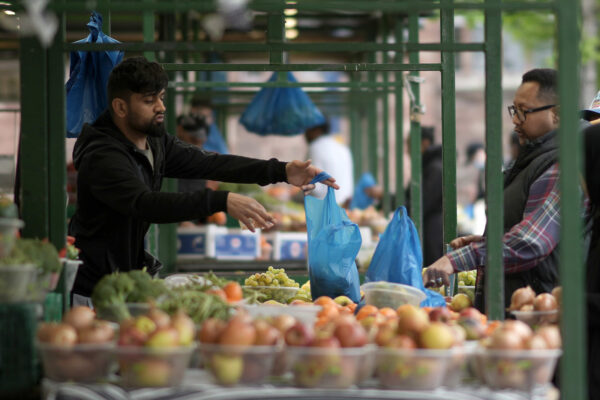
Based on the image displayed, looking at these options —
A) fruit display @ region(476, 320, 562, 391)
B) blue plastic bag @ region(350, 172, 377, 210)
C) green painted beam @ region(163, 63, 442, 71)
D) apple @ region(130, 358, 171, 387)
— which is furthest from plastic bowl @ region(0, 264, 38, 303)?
blue plastic bag @ region(350, 172, 377, 210)

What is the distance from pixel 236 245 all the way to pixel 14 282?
5273mm

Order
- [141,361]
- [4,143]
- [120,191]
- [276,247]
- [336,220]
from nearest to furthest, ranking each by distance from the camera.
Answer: [141,361]
[120,191]
[336,220]
[276,247]
[4,143]

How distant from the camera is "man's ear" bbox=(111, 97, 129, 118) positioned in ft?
13.9

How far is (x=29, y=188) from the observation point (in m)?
3.19

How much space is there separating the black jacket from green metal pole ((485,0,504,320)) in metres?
1.12

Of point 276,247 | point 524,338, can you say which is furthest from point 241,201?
point 276,247

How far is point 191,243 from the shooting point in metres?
8.04

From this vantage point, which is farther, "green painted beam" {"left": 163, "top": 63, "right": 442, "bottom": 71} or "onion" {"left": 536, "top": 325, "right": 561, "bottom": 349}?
"green painted beam" {"left": 163, "top": 63, "right": 442, "bottom": 71}

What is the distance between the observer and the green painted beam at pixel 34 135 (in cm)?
316

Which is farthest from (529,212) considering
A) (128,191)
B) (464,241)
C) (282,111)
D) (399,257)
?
(282,111)

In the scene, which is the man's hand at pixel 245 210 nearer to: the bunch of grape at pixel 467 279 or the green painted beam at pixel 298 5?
the green painted beam at pixel 298 5

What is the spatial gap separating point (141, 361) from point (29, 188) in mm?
1017

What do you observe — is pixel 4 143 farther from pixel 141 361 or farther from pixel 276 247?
pixel 141 361

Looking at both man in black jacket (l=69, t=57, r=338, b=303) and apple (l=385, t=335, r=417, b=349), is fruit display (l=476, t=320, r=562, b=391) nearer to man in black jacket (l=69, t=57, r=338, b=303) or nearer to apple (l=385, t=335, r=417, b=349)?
apple (l=385, t=335, r=417, b=349)
